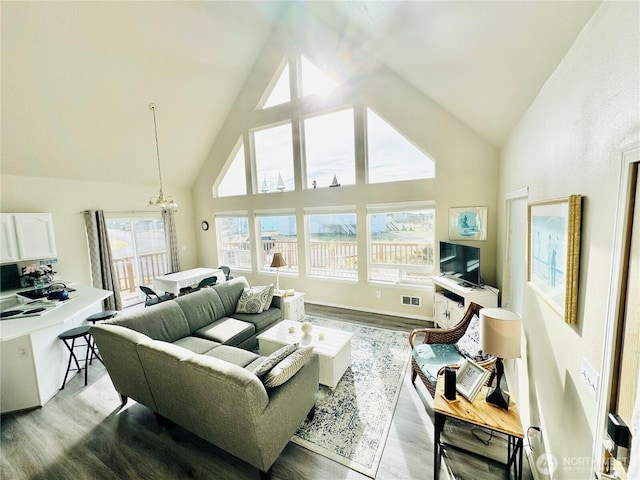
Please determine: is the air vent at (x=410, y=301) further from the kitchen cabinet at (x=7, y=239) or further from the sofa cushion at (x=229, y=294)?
the kitchen cabinet at (x=7, y=239)

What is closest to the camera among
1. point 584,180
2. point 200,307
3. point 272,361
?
point 584,180

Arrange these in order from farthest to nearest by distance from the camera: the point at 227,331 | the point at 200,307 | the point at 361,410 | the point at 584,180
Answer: the point at 200,307 < the point at 227,331 < the point at 361,410 < the point at 584,180

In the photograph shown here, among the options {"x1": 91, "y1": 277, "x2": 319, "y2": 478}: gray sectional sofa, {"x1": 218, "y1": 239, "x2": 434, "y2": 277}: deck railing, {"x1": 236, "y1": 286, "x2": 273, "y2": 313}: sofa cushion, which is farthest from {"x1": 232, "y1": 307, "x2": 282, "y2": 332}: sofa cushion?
{"x1": 218, "y1": 239, "x2": 434, "y2": 277}: deck railing

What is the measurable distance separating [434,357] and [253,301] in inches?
94.1

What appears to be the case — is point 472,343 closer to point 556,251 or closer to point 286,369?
point 556,251

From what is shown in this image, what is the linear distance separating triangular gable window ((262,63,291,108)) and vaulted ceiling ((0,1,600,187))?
64 cm

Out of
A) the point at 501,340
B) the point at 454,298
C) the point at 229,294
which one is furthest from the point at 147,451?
the point at 454,298

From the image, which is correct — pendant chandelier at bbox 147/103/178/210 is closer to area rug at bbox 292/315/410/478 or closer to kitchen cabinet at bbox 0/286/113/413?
kitchen cabinet at bbox 0/286/113/413

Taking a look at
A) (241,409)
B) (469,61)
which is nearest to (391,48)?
(469,61)

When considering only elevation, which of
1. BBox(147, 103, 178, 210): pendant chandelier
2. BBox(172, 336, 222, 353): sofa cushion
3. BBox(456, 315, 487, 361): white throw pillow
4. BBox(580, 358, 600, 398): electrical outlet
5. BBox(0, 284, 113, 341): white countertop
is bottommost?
BBox(172, 336, 222, 353): sofa cushion

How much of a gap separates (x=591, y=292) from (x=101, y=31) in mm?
5325

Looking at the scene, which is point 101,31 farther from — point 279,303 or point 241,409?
point 241,409

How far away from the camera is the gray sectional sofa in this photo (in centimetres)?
158

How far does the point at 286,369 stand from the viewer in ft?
5.87
